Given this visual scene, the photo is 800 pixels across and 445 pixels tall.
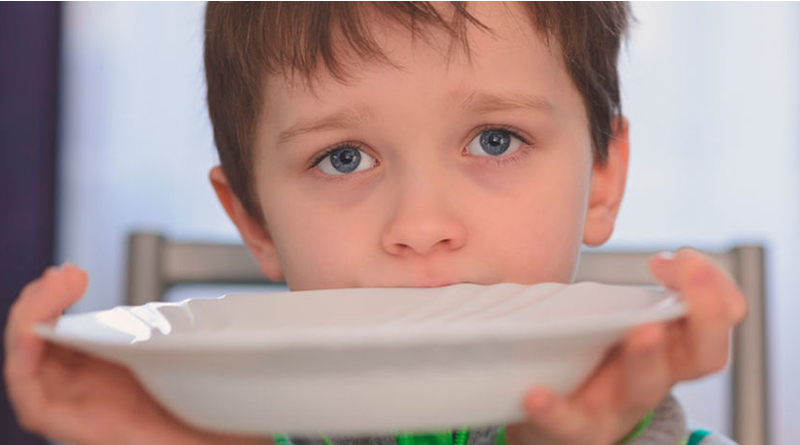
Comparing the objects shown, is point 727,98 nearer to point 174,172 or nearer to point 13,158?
point 174,172

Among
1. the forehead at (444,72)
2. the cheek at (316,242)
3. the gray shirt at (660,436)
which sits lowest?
the gray shirt at (660,436)

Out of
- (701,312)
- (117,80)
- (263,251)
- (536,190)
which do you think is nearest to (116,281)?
(117,80)

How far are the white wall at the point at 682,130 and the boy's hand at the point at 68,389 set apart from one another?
1.74 metres

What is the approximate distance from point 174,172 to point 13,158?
0.43 metres

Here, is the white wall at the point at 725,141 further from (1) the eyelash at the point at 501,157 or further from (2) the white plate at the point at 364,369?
(2) the white plate at the point at 364,369

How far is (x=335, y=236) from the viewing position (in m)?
0.91

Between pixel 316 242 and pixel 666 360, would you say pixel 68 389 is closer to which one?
pixel 316 242

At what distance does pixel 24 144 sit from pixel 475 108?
6.47ft

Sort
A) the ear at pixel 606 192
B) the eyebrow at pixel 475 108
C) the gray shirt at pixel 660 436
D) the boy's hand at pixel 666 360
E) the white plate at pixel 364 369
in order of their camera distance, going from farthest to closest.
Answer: the ear at pixel 606 192, the eyebrow at pixel 475 108, the gray shirt at pixel 660 436, the boy's hand at pixel 666 360, the white plate at pixel 364 369

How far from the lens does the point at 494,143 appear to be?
3.01 ft

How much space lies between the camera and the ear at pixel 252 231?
114 cm

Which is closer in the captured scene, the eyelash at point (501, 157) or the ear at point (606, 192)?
the eyelash at point (501, 157)

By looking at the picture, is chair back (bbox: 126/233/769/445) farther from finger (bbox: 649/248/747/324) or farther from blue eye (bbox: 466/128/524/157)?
finger (bbox: 649/248/747/324)

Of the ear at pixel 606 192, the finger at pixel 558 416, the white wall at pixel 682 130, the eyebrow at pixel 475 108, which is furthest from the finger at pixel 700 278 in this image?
the white wall at pixel 682 130
